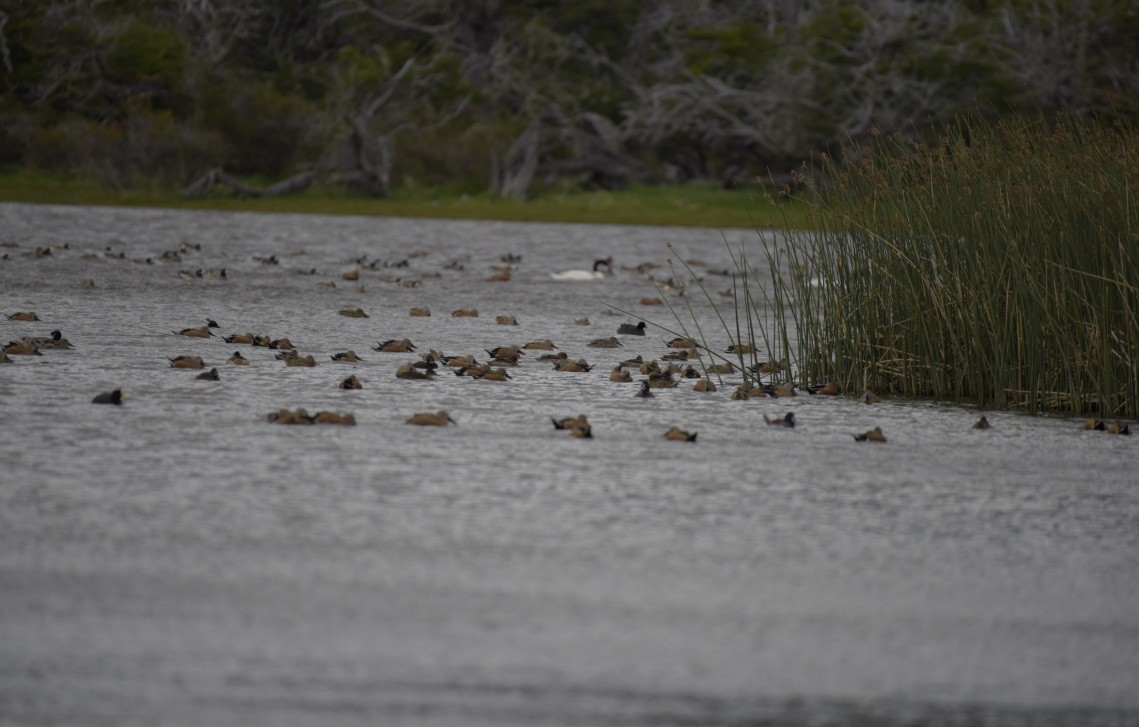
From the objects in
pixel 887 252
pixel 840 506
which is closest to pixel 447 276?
pixel 887 252

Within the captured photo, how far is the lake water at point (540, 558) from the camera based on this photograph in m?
2.63

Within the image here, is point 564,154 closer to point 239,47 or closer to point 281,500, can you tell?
point 239,47

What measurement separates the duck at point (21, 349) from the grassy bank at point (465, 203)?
1651 centimetres

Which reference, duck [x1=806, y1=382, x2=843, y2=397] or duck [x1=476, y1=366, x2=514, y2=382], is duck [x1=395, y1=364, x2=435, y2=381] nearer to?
duck [x1=476, y1=366, x2=514, y2=382]

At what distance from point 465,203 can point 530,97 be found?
517 cm

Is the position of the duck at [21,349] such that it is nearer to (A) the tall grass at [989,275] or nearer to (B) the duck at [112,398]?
(B) the duck at [112,398]

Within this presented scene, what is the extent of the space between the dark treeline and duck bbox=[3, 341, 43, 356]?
20.4 meters

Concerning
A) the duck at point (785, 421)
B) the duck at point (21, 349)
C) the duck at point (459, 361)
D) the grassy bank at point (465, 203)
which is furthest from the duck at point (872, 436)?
the grassy bank at point (465, 203)

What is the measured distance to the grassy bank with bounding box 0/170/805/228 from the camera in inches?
942

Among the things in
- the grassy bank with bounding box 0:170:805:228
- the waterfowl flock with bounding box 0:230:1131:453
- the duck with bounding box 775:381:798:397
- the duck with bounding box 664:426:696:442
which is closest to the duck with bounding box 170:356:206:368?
the waterfowl flock with bounding box 0:230:1131:453

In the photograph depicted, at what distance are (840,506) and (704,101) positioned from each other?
83.1ft

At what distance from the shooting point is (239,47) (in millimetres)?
34938

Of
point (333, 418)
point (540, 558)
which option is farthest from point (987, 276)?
point (540, 558)

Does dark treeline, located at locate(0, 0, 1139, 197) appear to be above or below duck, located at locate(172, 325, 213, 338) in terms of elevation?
above
